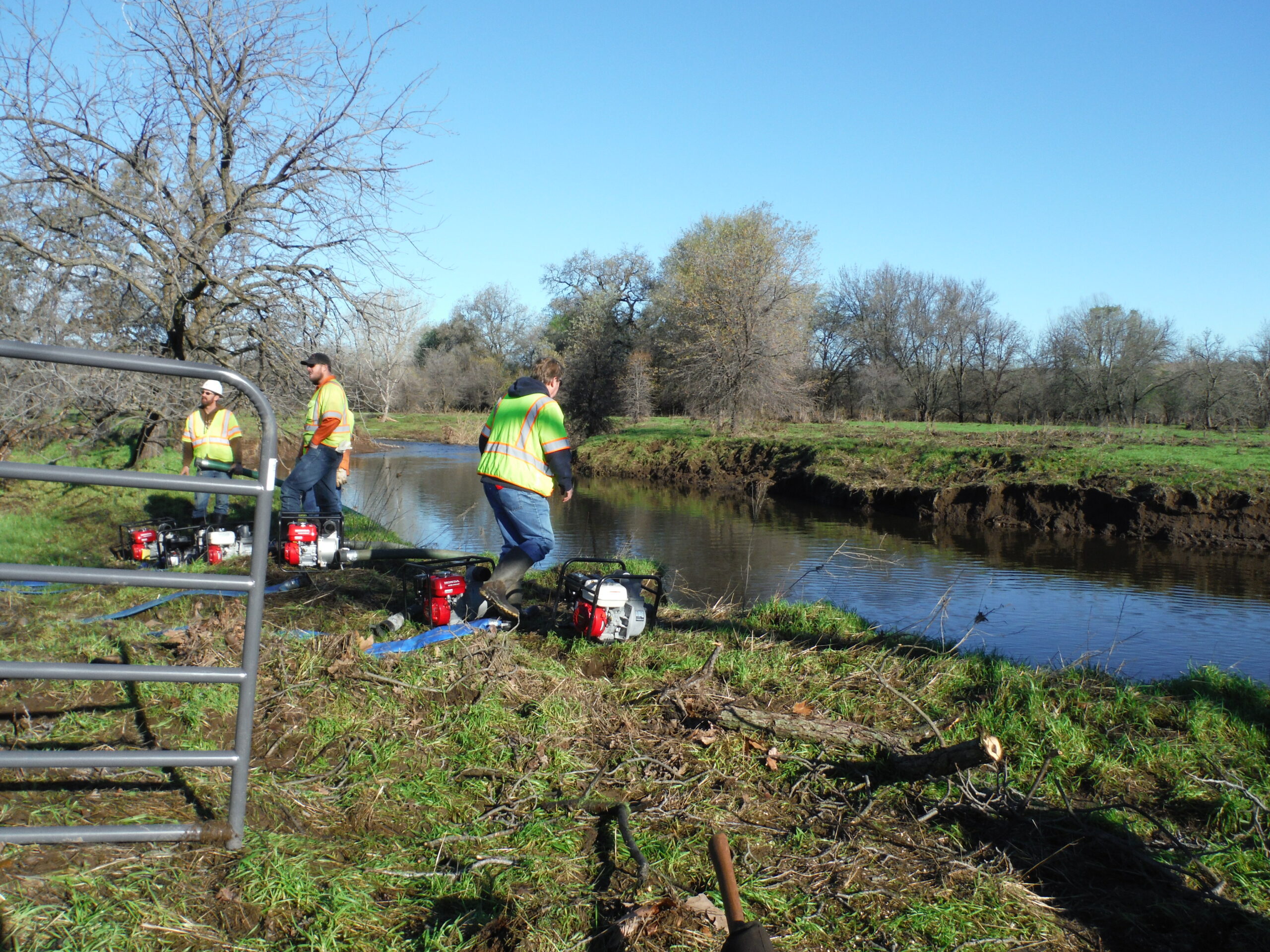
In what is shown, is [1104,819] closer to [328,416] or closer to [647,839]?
[647,839]

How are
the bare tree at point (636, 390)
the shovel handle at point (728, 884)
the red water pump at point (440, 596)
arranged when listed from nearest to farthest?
the shovel handle at point (728, 884)
the red water pump at point (440, 596)
the bare tree at point (636, 390)

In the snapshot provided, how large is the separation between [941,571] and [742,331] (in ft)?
72.2

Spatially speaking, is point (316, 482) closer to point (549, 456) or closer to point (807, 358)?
point (549, 456)

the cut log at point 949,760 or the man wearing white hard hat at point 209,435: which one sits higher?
the man wearing white hard hat at point 209,435

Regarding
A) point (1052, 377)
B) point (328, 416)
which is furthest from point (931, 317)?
point (328, 416)

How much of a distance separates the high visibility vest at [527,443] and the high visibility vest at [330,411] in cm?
308

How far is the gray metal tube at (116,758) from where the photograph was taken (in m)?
2.65

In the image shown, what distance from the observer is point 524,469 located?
5914mm

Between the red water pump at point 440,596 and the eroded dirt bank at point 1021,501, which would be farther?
the eroded dirt bank at point 1021,501

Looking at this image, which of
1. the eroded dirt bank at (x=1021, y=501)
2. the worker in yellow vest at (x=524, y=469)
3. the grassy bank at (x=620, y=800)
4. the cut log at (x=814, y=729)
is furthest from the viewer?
the eroded dirt bank at (x=1021, y=501)

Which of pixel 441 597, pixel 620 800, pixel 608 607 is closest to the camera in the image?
pixel 620 800

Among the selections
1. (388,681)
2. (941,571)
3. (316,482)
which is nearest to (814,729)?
(388,681)

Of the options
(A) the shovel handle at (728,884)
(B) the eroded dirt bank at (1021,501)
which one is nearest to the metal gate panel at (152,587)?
(A) the shovel handle at (728,884)

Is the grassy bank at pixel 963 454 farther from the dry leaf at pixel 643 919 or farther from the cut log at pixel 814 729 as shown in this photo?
the dry leaf at pixel 643 919
